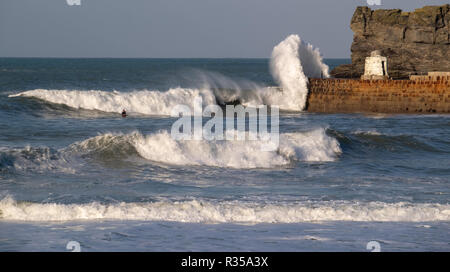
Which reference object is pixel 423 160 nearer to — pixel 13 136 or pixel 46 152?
pixel 46 152

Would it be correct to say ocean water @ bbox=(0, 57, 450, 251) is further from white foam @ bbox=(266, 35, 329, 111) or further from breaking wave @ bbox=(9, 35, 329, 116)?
white foam @ bbox=(266, 35, 329, 111)

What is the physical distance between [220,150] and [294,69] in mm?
17583

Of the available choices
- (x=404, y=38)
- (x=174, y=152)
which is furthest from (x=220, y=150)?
(x=404, y=38)

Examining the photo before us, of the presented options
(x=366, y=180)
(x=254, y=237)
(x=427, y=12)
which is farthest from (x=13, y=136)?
(x=427, y=12)

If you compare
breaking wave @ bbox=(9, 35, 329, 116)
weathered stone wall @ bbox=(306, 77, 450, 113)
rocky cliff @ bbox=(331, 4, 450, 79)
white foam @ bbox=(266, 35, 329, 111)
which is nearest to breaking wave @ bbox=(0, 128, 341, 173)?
weathered stone wall @ bbox=(306, 77, 450, 113)

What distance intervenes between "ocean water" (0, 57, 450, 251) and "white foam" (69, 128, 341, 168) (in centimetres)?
3

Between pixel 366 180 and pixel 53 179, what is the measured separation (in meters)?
5.76

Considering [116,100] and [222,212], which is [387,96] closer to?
[116,100]

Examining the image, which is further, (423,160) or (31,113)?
(31,113)

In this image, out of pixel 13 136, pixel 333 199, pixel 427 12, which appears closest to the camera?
pixel 333 199

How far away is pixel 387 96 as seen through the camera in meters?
27.7

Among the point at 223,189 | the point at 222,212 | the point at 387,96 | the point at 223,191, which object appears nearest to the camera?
the point at 222,212

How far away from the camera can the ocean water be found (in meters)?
8.29

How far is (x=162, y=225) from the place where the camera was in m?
9.02
